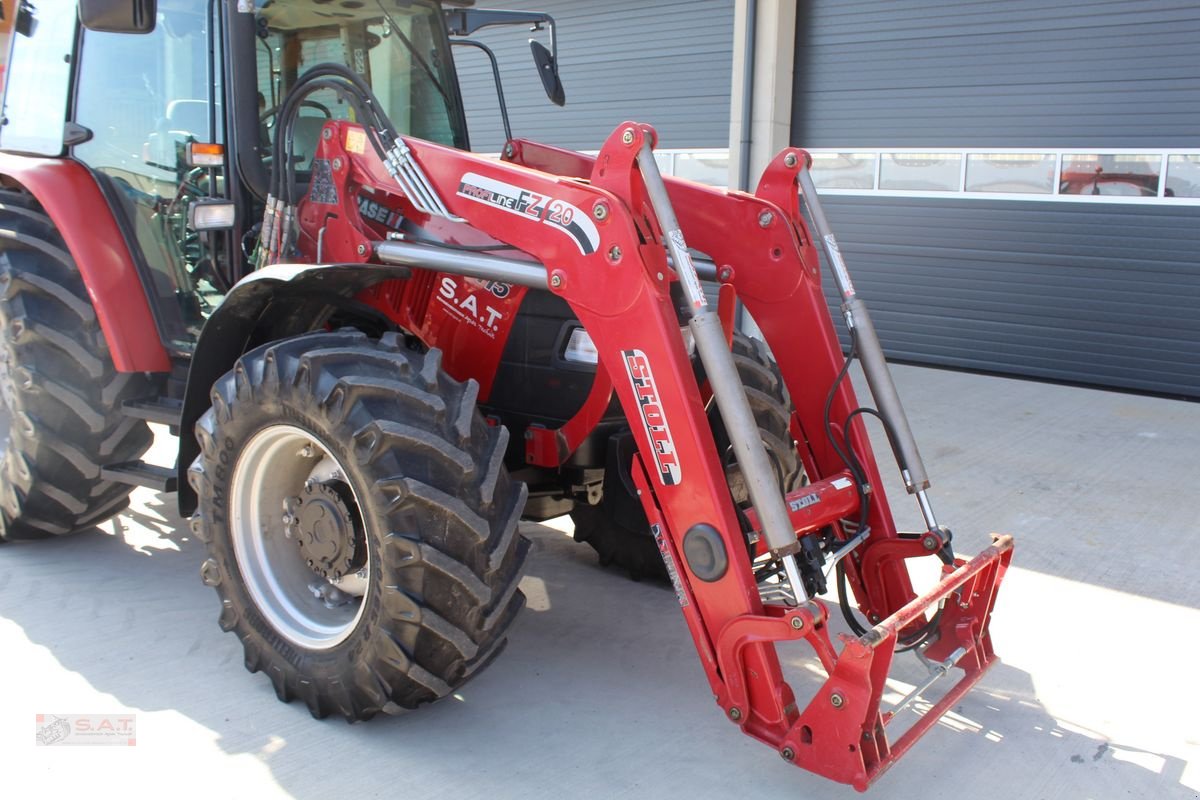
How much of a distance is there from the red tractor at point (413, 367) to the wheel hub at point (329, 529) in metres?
0.01

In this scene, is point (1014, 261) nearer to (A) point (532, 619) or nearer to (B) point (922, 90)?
(B) point (922, 90)

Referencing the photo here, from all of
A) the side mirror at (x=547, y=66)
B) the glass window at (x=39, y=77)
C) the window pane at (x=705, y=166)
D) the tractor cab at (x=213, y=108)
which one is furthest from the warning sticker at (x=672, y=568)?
the window pane at (x=705, y=166)

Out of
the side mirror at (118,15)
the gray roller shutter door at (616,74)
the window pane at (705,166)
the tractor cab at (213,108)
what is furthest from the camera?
the window pane at (705,166)

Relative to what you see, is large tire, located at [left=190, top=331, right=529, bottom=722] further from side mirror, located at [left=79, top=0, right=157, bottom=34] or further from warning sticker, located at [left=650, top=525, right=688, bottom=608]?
side mirror, located at [left=79, top=0, right=157, bottom=34]

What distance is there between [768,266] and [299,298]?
4.98 feet

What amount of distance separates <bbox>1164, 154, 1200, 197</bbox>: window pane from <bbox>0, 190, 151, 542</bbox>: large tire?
7.45 metres

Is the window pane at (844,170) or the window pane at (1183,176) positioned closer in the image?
the window pane at (1183,176)

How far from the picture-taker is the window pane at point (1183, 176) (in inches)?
307

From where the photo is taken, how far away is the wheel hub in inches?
120

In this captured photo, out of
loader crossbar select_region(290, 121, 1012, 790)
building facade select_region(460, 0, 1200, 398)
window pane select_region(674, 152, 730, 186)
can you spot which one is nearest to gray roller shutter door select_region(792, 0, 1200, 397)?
building facade select_region(460, 0, 1200, 398)

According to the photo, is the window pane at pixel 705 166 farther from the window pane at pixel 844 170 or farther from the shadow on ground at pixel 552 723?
the shadow on ground at pixel 552 723

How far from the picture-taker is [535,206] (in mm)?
2920

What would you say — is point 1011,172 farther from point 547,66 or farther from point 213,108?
point 213,108

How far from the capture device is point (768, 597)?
294 centimetres
